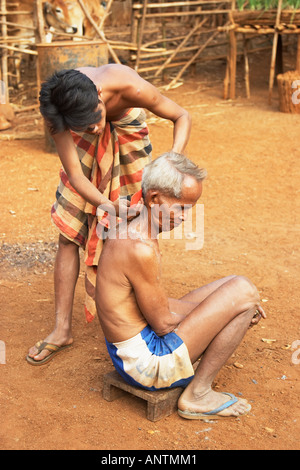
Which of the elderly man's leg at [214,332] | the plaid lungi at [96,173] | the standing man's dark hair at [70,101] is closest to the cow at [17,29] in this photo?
the plaid lungi at [96,173]

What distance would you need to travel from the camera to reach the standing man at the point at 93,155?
283 cm

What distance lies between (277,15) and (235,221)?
3941 mm

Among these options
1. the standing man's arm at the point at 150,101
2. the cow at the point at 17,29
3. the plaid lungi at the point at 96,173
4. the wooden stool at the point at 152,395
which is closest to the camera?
the wooden stool at the point at 152,395

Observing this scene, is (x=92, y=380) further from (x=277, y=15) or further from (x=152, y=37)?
(x=152, y=37)

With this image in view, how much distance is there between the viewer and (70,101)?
8.90 feet

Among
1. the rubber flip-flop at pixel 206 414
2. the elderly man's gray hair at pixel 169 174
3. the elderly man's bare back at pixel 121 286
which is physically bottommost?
the rubber flip-flop at pixel 206 414

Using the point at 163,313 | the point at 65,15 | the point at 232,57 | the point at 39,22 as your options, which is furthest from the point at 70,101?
the point at 65,15

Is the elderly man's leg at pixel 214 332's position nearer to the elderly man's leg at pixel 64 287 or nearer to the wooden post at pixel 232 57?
the elderly man's leg at pixel 64 287

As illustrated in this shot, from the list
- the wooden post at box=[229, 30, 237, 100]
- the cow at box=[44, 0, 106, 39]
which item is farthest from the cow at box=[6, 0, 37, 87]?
the wooden post at box=[229, 30, 237, 100]

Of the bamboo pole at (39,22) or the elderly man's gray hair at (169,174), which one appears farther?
the bamboo pole at (39,22)

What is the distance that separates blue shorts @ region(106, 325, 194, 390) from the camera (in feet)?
9.05

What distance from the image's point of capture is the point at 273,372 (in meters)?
3.26

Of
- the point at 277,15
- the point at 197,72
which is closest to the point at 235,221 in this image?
the point at 277,15

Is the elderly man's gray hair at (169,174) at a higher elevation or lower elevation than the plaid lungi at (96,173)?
higher
